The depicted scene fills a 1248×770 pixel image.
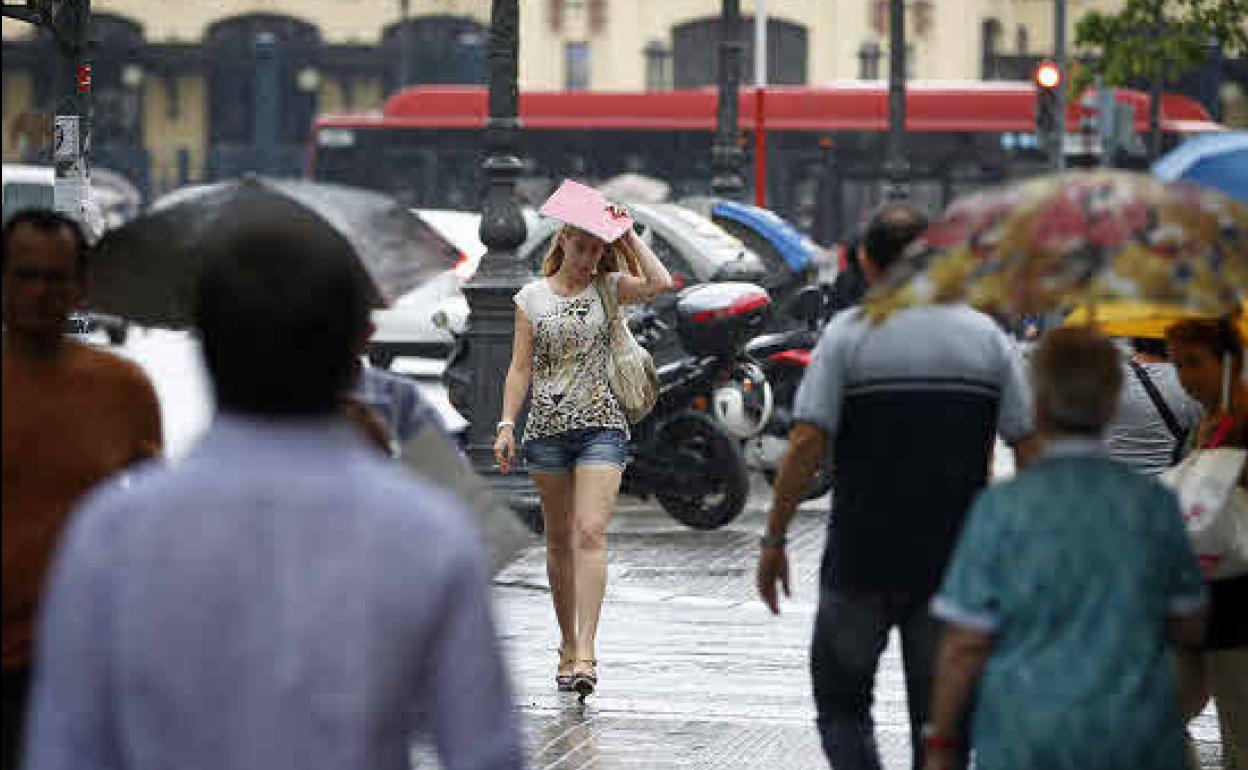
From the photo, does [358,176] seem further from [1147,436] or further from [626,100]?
[1147,436]

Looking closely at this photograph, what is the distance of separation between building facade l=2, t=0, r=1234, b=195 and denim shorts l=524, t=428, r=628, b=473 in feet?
180

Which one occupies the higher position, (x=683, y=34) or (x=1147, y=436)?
(x=683, y=34)

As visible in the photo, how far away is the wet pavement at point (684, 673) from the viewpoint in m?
8.44

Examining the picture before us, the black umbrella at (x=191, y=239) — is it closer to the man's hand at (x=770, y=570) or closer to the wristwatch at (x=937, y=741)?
the man's hand at (x=770, y=570)

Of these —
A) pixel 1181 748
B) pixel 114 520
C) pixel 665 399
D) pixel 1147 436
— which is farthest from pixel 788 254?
pixel 114 520

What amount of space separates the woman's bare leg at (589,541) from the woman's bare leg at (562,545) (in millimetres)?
84

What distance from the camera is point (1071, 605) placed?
4.43 meters

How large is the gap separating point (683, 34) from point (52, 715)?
63999 millimetres

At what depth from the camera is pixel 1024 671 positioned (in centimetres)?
445

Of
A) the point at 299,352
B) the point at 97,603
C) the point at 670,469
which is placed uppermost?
the point at 299,352

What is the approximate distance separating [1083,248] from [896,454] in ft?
4.00

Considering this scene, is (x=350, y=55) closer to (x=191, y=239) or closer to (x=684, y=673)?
(x=684, y=673)

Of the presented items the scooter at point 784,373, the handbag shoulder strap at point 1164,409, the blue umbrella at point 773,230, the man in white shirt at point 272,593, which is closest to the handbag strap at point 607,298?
the handbag shoulder strap at point 1164,409

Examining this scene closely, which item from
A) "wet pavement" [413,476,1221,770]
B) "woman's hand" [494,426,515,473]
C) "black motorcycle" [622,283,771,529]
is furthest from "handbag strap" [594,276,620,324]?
"black motorcycle" [622,283,771,529]
